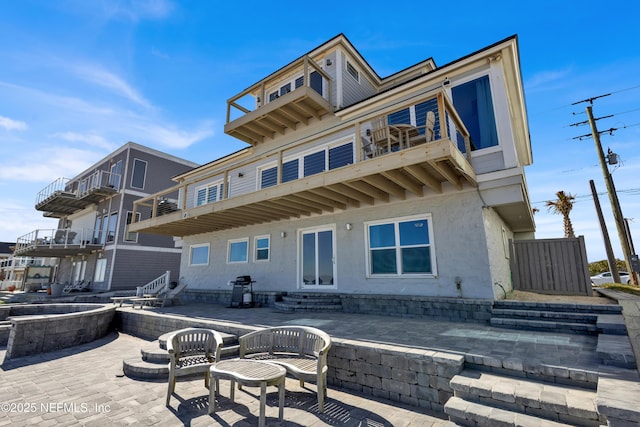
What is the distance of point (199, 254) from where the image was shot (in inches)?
537

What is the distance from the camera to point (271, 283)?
10.6m

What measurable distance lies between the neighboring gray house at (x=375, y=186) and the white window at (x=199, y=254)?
0.33ft

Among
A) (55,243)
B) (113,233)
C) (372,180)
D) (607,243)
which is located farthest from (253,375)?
(55,243)

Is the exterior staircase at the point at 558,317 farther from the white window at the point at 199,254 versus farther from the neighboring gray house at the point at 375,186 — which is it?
the white window at the point at 199,254

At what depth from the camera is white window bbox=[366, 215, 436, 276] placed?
7.52 meters

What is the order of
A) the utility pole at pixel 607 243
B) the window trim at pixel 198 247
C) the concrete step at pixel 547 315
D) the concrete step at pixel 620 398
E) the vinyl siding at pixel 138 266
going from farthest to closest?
1. the vinyl siding at pixel 138 266
2. the utility pole at pixel 607 243
3. the window trim at pixel 198 247
4. the concrete step at pixel 547 315
5. the concrete step at pixel 620 398

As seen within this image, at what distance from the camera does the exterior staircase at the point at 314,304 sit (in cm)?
830

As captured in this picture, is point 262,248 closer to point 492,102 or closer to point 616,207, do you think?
point 492,102

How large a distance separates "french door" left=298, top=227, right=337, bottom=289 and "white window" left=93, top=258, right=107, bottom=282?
55.3 feet

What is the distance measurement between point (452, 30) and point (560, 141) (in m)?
14.9

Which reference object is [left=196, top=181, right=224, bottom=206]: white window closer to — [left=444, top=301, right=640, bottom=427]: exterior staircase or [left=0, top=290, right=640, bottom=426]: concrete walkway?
[left=0, top=290, right=640, bottom=426]: concrete walkway

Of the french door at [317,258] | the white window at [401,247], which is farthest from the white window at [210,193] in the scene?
the white window at [401,247]

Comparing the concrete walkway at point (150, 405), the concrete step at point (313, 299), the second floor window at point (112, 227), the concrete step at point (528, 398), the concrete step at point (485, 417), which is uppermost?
the second floor window at point (112, 227)

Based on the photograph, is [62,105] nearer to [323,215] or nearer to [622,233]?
[323,215]
